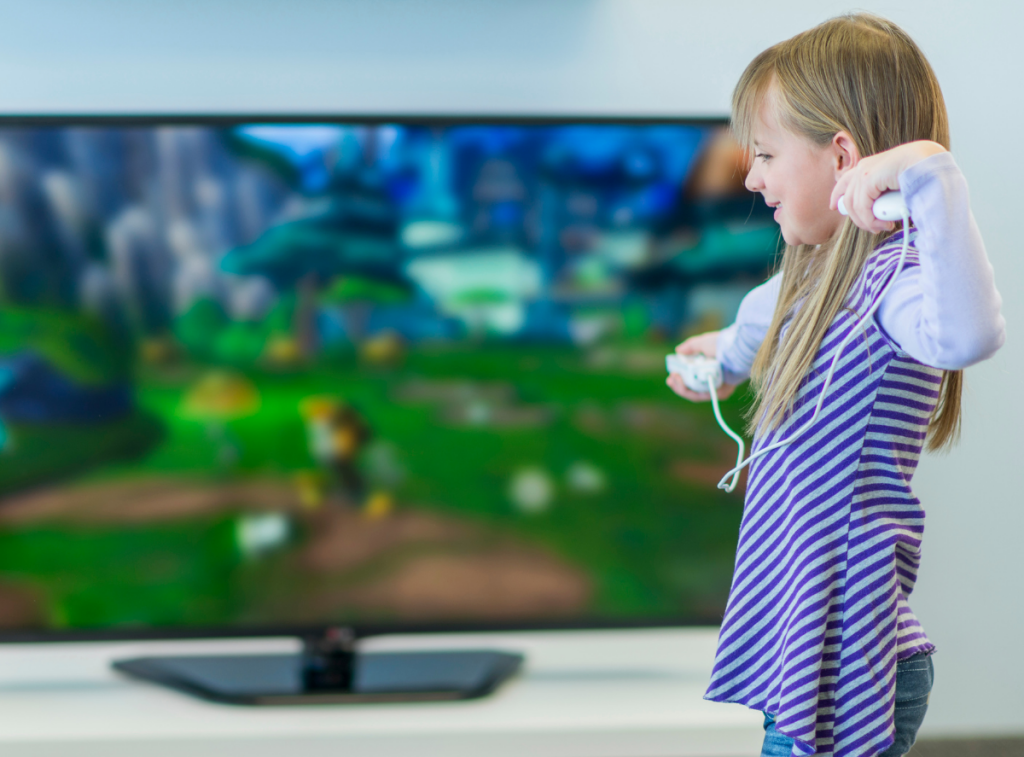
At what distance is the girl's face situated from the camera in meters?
0.80

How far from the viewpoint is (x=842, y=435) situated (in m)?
0.77

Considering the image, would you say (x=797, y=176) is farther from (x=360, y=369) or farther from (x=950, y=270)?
(x=360, y=369)

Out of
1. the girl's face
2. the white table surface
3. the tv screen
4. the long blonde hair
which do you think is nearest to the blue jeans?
the long blonde hair

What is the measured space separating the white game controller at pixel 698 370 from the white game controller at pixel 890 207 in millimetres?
349

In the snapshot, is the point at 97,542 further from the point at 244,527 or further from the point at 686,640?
the point at 686,640

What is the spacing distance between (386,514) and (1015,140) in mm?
1376

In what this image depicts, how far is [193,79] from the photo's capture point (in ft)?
4.96

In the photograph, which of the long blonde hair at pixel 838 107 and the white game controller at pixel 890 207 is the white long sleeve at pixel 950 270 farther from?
the long blonde hair at pixel 838 107

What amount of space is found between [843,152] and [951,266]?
0.20 metres

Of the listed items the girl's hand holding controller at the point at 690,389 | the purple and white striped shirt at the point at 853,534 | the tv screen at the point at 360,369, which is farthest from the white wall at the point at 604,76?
the purple and white striped shirt at the point at 853,534

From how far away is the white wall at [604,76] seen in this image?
1498 millimetres

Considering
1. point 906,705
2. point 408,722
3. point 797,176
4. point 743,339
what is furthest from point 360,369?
point 906,705

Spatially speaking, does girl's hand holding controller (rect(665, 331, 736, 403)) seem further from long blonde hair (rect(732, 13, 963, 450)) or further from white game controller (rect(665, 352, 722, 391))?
long blonde hair (rect(732, 13, 963, 450))

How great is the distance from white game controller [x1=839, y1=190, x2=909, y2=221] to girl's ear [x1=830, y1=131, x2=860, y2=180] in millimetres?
111
